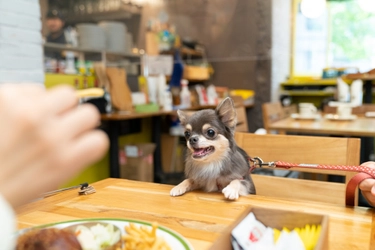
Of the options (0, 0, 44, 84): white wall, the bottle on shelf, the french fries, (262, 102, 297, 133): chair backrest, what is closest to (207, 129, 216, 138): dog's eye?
the french fries

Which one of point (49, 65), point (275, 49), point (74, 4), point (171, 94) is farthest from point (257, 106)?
point (74, 4)

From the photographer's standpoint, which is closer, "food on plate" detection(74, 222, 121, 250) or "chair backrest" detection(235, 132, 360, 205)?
"food on plate" detection(74, 222, 121, 250)

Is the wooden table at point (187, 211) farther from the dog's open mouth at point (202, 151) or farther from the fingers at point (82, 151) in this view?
the fingers at point (82, 151)

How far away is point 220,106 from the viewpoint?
1.09 m

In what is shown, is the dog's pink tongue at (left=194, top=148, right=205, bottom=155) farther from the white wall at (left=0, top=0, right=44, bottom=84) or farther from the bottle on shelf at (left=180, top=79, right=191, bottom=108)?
the bottle on shelf at (left=180, top=79, right=191, bottom=108)

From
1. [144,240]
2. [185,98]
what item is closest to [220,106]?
[144,240]

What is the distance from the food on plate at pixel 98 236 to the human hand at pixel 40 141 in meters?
0.26

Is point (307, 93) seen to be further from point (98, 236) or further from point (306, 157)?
point (98, 236)

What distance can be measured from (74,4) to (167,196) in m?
6.83

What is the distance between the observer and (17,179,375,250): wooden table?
27.6 inches

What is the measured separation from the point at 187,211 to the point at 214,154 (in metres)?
0.28

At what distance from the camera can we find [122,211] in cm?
82

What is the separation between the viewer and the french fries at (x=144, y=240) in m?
0.56

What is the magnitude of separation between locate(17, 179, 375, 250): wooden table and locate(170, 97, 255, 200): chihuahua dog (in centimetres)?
6
